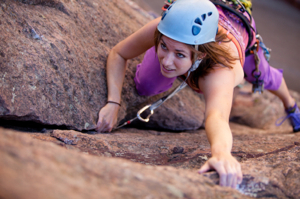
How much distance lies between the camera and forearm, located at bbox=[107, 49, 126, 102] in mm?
2090

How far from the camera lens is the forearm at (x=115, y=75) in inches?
82.3

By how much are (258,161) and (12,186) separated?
1.37 meters

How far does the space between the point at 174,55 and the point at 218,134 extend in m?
0.55

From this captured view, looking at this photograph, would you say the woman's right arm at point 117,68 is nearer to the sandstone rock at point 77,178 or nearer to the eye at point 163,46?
the eye at point 163,46

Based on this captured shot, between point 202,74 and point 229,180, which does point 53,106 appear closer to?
point 202,74

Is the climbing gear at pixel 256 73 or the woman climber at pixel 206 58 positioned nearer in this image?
the woman climber at pixel 206 58

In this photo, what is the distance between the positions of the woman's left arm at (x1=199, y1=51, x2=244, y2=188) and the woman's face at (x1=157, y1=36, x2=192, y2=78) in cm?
20

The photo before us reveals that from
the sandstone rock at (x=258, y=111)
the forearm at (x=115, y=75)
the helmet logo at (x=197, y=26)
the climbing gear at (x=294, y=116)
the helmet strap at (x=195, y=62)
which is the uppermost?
the helmet logo at (x=197, y=26)

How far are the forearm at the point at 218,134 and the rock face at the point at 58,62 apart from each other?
0.91 meters

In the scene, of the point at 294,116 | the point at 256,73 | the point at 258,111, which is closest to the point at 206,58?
the point at 256,73

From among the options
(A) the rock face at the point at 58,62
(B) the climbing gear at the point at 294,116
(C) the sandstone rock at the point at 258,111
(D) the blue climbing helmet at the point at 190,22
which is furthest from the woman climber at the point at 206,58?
(C) the sandstone rock at the point at 258,111

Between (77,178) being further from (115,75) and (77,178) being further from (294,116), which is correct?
(294,116)

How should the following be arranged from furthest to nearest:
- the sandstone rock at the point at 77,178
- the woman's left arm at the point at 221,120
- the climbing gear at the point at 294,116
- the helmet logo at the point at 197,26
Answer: the climbing gear at the point at 294,116 → the helmet logo at the point at 197,26 → the woman's left arm at the point at 221,120 → the sandstone rock at the point at 77,178

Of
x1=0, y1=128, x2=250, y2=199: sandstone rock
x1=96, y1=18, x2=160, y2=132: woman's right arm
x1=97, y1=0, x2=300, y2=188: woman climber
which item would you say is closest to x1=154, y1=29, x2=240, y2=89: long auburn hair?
x1=97, y1=0, x2=300, y2=188: woman climber
